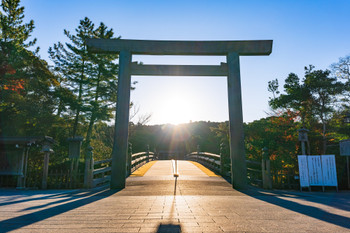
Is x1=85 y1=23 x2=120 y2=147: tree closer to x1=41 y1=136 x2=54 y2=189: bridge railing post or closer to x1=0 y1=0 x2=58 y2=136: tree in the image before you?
x1=0 y1=0 x2=58 y2=136: tree

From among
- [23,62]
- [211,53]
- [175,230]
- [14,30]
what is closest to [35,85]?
[23,62]

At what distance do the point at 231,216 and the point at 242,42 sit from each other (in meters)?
6.98

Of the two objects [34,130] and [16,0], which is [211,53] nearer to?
[34,130]

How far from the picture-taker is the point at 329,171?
840 cm

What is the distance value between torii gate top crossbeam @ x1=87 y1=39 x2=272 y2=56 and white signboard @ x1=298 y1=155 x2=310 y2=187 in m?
4.60

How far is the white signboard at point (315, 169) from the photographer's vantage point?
331 inches

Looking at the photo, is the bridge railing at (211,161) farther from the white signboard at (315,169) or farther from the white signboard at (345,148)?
the white signboard at (345,148)

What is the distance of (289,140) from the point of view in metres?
12.1

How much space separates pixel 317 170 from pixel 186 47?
7.43 m

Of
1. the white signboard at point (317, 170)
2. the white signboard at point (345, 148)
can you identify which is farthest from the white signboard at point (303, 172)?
the white signboard at point (345, 148)

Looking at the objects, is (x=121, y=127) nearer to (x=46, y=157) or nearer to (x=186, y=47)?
(x=46, y=157)

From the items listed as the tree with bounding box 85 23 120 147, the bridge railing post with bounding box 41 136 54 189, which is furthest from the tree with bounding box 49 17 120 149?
the bridge railing post with bounding box 41 136 54 189

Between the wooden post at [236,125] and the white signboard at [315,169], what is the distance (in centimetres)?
305

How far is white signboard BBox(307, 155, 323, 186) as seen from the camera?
8406 mm
